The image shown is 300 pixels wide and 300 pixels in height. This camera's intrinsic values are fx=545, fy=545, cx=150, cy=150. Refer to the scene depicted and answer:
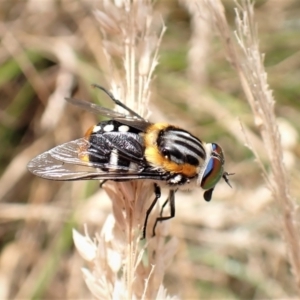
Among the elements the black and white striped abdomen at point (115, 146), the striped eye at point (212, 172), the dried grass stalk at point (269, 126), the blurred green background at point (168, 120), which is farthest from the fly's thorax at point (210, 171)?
the blurred green background at point (168, 120)

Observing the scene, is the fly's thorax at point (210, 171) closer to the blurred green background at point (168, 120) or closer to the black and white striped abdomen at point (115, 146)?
the black and white striped abdomen at point (115, 146)

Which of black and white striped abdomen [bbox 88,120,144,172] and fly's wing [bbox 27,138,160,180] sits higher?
black and white striped abdomen [bbox 88,120,144,172]

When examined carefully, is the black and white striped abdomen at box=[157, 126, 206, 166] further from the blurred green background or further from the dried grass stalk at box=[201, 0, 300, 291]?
the blurred green background

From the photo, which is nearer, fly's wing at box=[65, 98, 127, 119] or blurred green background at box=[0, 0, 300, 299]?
fly's wing at box=[65, 98, 127, 119]

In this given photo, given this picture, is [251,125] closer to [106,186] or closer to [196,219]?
[196,219]

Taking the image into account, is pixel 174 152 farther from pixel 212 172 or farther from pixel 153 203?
pixel 153 203

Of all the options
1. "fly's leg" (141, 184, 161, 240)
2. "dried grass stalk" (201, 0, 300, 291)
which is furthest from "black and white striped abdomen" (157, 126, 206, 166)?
"dried grass stalk" (201, 0, 300, 291)

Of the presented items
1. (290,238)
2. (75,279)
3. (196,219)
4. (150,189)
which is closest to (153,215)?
(150,189)
